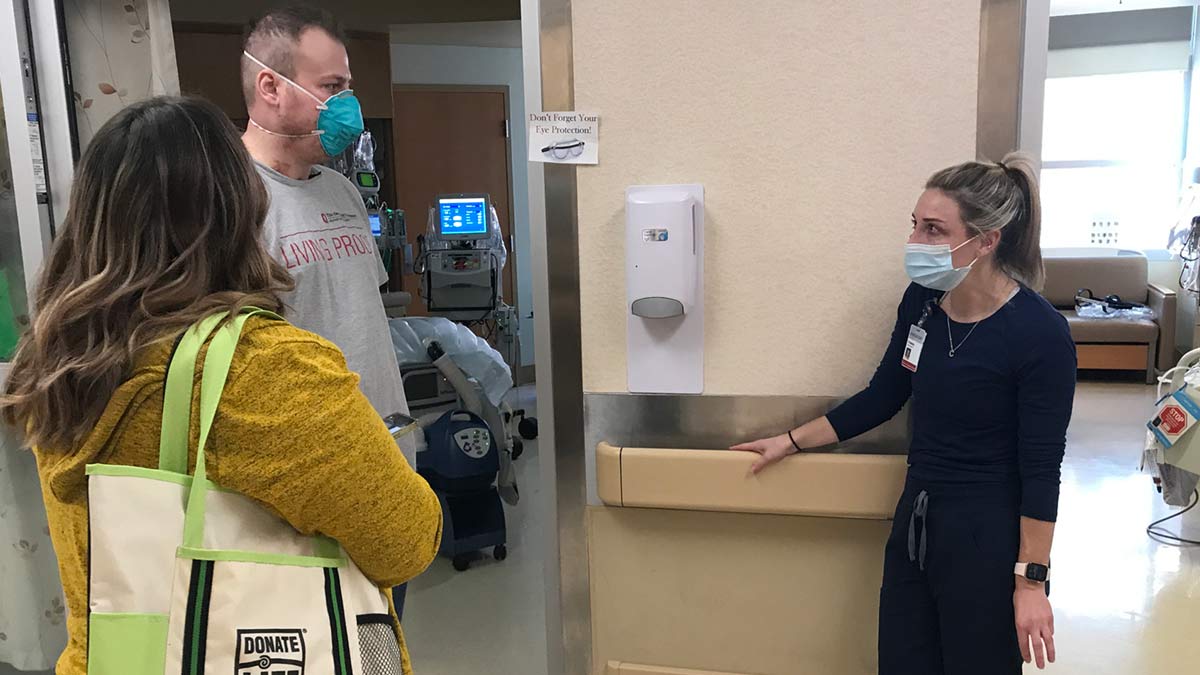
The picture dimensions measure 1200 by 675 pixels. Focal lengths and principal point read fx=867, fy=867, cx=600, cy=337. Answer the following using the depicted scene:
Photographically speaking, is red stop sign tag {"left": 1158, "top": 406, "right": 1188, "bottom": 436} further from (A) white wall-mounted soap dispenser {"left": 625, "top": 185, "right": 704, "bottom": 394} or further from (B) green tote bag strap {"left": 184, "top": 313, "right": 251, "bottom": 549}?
(B) green tote bag strap {"left": 184, "top": 313, "right": 251, "bottom": 549}

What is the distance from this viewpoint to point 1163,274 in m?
7.21

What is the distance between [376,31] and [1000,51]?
402 centimetres

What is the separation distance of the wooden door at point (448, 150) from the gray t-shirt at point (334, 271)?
4458 mm

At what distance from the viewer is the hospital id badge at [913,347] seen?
1599 mm

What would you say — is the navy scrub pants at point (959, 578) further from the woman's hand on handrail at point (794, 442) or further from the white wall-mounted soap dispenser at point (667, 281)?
the white wall-mounted soap dispenser at point (667, 281)

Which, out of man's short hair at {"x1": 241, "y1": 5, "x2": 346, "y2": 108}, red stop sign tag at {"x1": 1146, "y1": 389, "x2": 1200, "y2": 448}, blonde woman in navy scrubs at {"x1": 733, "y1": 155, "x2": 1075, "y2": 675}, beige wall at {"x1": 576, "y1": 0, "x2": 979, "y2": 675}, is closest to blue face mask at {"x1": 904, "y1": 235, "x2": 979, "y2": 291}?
blonde woman in navy scrubs at {"x1": 733, "y1": 155, "x2": 1075, "y2": 675}

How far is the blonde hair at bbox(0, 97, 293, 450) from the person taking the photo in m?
0.90

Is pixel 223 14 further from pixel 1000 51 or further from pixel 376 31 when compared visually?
pixel 1000 51

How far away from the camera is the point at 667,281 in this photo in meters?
1.74

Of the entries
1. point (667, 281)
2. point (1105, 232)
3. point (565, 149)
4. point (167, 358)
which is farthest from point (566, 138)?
point (1105, 232)

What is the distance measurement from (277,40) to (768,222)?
102 centimetres

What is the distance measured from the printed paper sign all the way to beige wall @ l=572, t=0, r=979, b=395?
0.03m

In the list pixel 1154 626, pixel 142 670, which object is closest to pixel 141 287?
pixel 142 670

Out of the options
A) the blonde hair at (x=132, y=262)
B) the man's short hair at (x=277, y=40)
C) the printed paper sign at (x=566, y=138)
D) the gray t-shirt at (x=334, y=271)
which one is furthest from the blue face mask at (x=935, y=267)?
the man's short hair at (x=277, y=40)
